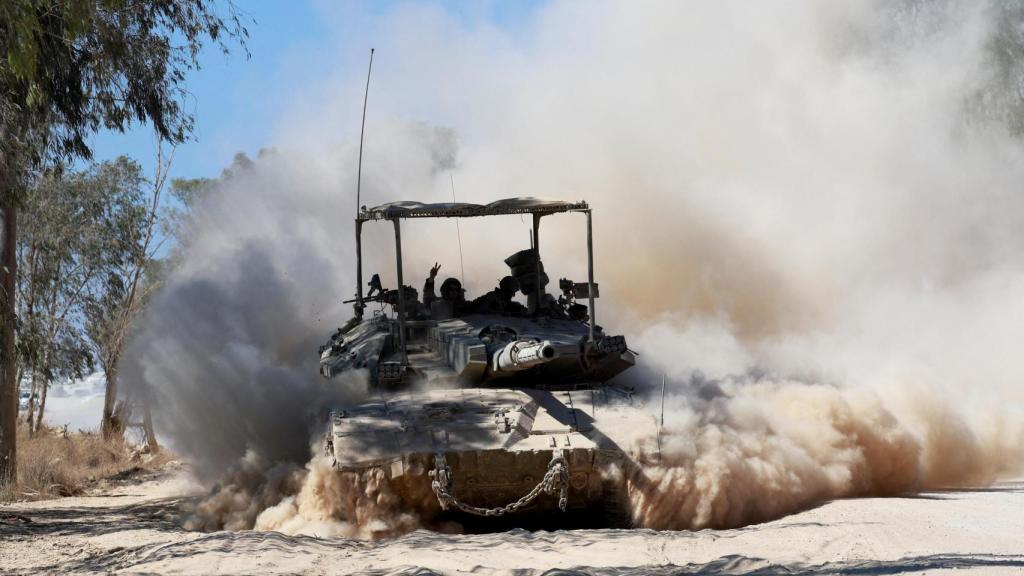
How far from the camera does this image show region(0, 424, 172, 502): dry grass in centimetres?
2105

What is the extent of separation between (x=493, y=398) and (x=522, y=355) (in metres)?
0.58

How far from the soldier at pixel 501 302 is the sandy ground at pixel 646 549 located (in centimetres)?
435

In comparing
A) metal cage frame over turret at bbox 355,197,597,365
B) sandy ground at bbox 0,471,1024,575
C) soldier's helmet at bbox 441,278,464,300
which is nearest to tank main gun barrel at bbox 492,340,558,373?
metal cage frame over turret at bbox 355,197,597,365

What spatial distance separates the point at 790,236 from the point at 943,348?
4213 millimetres

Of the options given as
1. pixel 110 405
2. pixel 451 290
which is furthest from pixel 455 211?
pixel 110 405

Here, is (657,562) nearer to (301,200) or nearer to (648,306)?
(648,306)

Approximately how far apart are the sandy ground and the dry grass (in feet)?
23.3

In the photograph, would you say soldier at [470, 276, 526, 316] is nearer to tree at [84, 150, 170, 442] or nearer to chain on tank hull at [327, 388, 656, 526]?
chain on tank hull at [327, 388, 656, 526]

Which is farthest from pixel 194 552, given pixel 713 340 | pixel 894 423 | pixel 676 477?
pixel 713 340

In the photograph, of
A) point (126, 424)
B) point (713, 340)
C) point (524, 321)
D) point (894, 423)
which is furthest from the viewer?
point (126, 424)

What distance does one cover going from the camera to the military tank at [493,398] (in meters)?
12.6

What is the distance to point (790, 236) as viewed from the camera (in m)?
27.6

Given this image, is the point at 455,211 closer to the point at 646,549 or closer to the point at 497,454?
the point at 497,454

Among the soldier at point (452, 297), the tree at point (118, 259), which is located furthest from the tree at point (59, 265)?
the soldier at point (452, 297)
